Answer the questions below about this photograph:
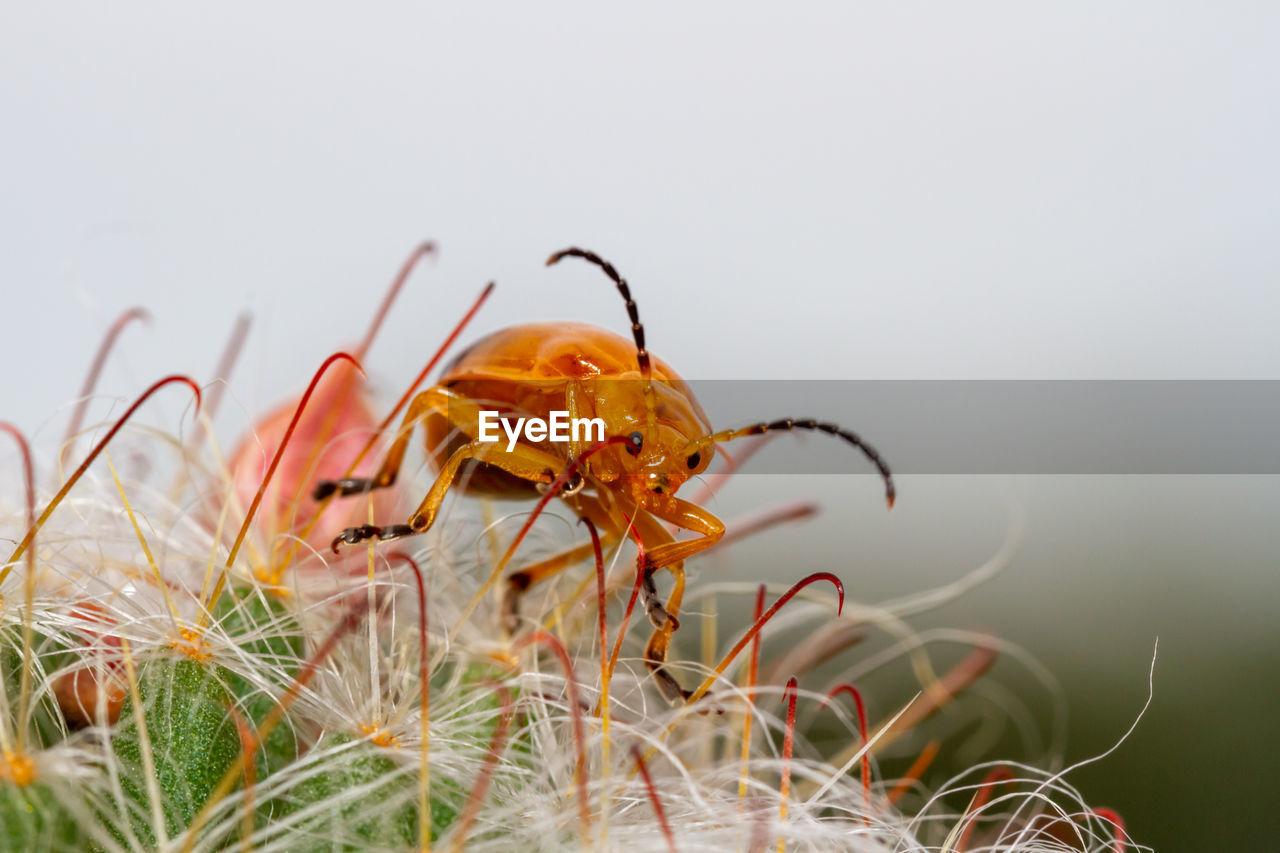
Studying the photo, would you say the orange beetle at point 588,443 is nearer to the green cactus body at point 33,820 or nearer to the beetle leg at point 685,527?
the beetle leg at point 685,527

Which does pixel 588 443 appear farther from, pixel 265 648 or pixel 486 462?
pixel 265 648

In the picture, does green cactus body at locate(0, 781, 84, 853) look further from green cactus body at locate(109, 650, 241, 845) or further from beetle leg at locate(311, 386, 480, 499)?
beetle leg at locate(311, 386, 480, 499)

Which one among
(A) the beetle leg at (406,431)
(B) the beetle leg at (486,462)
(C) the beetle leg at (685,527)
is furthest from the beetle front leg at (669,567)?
(A) the beetle leg at (406,431)

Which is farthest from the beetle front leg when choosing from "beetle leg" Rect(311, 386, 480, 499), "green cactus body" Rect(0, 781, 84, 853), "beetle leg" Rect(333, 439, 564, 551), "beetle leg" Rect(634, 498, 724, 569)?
"green cactus body" Rect(0, 781, 84, 853)

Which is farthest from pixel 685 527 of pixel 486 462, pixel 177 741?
pixel 177 741

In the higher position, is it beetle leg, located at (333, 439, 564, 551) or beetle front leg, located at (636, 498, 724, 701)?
beetle leg, located at (333, 439, 564, 551)

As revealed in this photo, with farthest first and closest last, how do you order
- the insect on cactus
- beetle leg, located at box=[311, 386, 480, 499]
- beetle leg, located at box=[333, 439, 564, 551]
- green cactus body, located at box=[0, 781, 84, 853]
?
beetle leg, located at box=[311, 386, 480, 499], beetle leg, located at box=[333, 439, 564, 551], the insect on cactus, green cactus body, located at box=[0, 781, 84, 853]

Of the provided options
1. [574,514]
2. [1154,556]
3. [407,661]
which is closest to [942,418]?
[574,514]

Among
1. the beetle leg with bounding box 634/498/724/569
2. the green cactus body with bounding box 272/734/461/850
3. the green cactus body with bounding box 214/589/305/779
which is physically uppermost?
the beetle leg with bounding box 634/498/724/569

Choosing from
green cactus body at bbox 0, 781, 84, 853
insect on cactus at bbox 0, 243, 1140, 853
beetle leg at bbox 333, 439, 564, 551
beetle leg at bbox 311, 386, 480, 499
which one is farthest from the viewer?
beetle leg at bbox 311, 386, 480, 499
